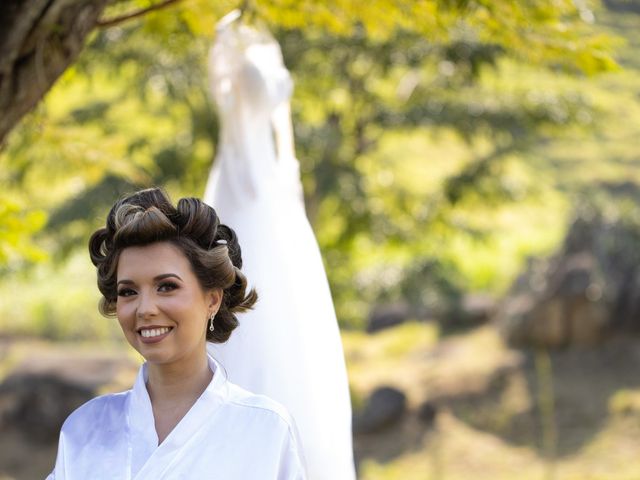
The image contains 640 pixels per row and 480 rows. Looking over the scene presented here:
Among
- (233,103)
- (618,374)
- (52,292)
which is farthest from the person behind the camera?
(52,292)

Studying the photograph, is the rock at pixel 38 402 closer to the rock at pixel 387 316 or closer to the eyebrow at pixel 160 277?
the rock at pixel 387 316

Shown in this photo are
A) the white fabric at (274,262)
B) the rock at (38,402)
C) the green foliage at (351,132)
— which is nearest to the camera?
the white fabric at (274,262)

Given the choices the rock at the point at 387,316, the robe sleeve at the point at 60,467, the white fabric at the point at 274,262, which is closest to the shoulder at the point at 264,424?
the robe sleeve at the point at 60,467

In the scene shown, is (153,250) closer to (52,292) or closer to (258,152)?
(258,152)

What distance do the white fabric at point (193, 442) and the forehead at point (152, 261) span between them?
6.9 inches

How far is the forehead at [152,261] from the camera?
157 centimetres

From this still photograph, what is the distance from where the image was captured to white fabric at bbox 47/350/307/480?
1527 millimetres

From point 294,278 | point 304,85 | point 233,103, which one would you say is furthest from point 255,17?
point 304,85

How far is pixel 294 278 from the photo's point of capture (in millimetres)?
2525

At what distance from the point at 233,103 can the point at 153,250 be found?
1.34m

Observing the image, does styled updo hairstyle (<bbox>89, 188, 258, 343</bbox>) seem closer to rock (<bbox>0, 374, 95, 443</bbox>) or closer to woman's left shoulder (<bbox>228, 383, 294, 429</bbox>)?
woman's left shoulder (<bbox>228, 383, 294, 429</bbox>)

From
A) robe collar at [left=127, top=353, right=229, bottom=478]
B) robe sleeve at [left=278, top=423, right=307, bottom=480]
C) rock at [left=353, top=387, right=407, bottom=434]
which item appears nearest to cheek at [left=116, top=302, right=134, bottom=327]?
robe collar at [left=127, top=353, right=229, bottom=478]

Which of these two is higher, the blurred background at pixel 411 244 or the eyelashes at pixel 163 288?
the eyelashes at pixel 163 288

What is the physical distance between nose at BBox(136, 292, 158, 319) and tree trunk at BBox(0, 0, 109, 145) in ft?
2.86
